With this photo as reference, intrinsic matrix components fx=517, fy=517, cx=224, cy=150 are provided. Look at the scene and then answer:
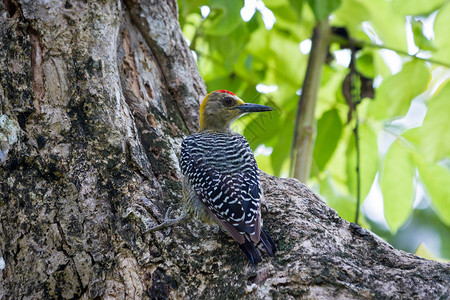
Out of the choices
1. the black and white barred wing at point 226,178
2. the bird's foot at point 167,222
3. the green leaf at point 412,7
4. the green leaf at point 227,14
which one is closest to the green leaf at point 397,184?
the green leaf at point 412,7

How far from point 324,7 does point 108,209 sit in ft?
6.96

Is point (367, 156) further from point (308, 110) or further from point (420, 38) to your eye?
point (420, 38)

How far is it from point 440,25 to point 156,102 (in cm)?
206

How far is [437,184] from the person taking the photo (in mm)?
3775

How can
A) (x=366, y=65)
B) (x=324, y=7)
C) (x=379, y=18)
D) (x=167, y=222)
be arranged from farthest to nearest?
1. (x=366, y=65)
2. (x=379, y=18)
3. (x=324, y=7)
4. (x=167, y=222)

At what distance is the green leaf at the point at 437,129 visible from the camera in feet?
11.4

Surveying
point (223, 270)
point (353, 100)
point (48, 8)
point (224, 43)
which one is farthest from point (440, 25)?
point (48, 8)

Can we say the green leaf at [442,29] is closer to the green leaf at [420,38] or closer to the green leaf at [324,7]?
the green leaf at [420,38]

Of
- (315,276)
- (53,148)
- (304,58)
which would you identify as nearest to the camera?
(315,276)

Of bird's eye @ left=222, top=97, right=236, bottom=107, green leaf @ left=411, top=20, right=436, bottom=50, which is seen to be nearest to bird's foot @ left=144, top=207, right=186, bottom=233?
bird's eye @ left=222, top=97, right=236, bottom=107

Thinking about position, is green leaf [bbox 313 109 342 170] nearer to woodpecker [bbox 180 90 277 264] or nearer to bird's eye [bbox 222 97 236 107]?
woodpecker [bbox 180 90 277 264]

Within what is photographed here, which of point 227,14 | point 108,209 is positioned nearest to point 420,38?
point 227,14

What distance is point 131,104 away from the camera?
3516 millimetres

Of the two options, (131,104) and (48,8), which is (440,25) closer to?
(131,104)
